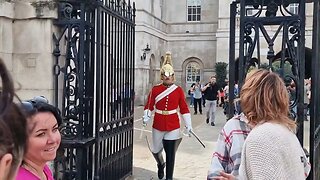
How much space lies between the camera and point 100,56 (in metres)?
5.36

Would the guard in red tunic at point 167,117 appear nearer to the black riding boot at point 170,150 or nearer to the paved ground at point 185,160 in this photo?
the black riding boot at point 170,150

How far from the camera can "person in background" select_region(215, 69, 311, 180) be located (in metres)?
2.63

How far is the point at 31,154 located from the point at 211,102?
528 inches

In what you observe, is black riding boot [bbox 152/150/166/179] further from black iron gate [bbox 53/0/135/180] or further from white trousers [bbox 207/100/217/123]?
white trousers [bbox 207/100/217/123]

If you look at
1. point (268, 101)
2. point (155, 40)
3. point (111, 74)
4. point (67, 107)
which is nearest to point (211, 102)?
point (111, 74)

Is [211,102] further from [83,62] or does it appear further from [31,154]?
[31,154]

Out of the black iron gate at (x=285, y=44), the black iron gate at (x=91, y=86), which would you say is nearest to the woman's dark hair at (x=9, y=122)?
the black iron gate at (x=91, y=86)

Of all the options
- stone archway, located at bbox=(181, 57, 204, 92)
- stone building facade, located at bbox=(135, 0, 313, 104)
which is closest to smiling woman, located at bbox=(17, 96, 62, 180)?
stone building facade, located at bbox=(135, 0, 313, 104)

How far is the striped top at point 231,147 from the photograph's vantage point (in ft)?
10.0

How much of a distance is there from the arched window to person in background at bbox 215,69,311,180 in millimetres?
30041

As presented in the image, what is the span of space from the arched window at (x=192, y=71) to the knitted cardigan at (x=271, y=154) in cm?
3015

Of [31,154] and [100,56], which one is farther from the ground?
[100,56]

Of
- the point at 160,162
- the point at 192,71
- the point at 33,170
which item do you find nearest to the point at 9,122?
the point at 33,170

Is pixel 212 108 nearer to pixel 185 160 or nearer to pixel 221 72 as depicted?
pixel 185 160
